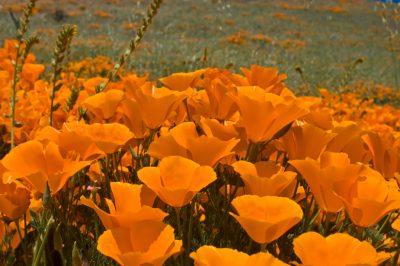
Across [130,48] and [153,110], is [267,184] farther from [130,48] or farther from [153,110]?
[130,48]

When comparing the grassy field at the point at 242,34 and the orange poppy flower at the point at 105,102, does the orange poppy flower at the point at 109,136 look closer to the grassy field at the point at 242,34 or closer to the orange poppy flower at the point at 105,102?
the orange poppy flower at the point at 105,102

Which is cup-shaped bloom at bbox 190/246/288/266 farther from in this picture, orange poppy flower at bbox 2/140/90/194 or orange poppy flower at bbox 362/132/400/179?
orange poppy flower at bbox 362/132/400/179

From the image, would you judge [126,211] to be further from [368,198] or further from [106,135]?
[368,198]

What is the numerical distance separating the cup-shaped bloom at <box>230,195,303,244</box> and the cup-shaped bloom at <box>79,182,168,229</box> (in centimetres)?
13

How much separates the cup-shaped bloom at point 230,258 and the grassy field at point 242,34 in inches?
434

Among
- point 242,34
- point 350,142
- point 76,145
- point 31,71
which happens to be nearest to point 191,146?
point 76,145

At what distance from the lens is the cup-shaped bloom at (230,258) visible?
694 mm

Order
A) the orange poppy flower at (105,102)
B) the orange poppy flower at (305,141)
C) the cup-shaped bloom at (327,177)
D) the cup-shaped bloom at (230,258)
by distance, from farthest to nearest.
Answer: the orange poppy flower at (105,102)
the orange poppy flower at (305,141)
the cup-shaped bloom at (327,177)
the cup-shaped bloom at (230,258)

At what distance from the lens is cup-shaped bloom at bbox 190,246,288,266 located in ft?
2.28

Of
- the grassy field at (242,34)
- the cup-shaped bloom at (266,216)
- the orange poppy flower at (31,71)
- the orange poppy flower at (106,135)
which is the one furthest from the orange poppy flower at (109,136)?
the grassy field at (242,34)

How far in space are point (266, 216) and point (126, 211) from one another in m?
0.24

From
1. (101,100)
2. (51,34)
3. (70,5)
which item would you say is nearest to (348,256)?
(101,100)

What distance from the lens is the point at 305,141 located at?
1167 millimetres

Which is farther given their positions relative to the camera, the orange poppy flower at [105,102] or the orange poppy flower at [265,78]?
the orange poppy flower at [265,78]
